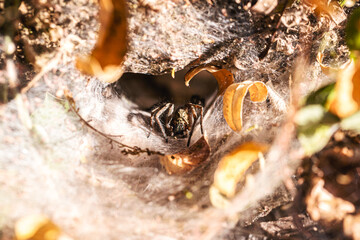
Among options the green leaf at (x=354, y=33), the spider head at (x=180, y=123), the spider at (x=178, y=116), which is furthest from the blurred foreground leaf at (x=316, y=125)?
the spider head at (x=180, y=123)

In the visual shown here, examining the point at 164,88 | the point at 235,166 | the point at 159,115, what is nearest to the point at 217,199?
the point at 235,166

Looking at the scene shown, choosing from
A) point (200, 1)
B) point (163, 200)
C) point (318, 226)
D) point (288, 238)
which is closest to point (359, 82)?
point (200, 1)

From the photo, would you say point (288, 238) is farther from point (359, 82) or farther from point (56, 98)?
point (56, 98)

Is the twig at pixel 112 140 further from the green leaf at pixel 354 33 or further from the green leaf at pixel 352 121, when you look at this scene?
the green leaf at pixel 354 33

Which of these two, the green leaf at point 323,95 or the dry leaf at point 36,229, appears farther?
the dry leaf at point 36,229

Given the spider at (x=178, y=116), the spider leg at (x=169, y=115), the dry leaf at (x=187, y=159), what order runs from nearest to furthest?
the dry leaf at (x=187, y=159) → the spider at (x=178, y=116) → the spider leg at (x=169, y=115)

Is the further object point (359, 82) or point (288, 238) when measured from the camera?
point (288, 238)

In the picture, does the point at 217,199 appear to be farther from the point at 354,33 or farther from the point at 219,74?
the point at 354,33
